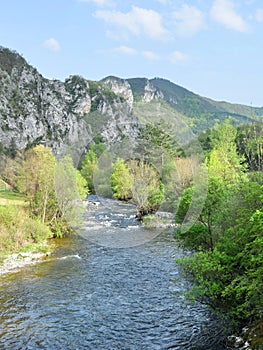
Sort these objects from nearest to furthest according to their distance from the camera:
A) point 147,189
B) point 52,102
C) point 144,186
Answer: point 147,189, point 144,186, point 52,102

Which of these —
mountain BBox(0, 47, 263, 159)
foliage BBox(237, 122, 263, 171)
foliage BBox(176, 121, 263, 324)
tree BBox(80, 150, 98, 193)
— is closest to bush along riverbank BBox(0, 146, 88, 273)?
foliage BBox(176, 121, 263, 324)

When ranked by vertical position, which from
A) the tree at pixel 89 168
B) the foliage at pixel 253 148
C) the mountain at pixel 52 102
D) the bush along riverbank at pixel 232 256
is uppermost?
the mountain at pixel 52 102

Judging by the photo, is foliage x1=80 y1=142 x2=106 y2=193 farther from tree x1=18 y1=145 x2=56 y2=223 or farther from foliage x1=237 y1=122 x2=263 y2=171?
tree x1=18 y1=145 x2=56 y2=223

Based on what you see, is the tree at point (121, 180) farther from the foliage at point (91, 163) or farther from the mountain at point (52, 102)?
the mountain at point (52, 102)

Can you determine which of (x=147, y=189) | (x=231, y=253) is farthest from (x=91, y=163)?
(x=231, y=253)

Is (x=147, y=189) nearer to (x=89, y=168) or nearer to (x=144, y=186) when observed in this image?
(x=144, y=186)

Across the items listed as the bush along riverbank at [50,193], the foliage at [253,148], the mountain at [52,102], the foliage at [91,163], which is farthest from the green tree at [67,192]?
the mountain at [52,102]

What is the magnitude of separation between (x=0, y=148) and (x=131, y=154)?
39.4m

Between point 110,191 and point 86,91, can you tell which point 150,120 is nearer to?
point 110,191

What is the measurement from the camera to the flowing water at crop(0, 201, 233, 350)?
1549 cm

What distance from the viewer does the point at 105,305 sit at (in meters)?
19.4

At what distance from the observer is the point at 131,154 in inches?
2378

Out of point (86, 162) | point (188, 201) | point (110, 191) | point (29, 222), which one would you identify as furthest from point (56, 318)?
point (86, 162)

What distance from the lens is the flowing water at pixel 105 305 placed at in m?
15.5
